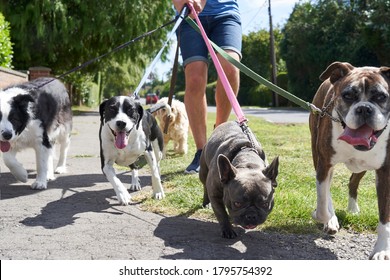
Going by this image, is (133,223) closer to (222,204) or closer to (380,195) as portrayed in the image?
(222,204)

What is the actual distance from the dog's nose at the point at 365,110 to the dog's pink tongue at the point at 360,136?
0.09 meters

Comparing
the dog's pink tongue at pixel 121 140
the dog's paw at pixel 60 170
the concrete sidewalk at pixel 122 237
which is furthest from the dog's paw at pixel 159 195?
the dog's paw at pixel 60 170

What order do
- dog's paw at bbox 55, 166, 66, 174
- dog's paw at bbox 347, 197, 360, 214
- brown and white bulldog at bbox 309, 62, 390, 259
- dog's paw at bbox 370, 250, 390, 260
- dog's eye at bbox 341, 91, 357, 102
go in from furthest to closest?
1. dog's paw at bbox 55, 166, 66, 174
2. dog's paw at bbox 347, 197, 360, 214
3. dog's eye at bbox 341, 91, 357, 102
4. brown and white bulldog at bbox 309, 62, 390, 259
5. dog's paw at bbox 370, 250, 390, 260

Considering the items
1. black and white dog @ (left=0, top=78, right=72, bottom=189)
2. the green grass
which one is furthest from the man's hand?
the green grass

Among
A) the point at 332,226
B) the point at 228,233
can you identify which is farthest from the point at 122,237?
the point at 332,226

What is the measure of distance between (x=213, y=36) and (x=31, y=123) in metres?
2.41

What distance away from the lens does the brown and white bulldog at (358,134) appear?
10.2ft

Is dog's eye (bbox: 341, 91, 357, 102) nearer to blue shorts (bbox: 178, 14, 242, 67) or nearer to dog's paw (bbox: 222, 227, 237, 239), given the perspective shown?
dog's paw (bbox: 222, 227, 237, 239)

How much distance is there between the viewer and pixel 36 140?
5422 mm

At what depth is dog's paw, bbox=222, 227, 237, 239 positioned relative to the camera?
3.51 meters

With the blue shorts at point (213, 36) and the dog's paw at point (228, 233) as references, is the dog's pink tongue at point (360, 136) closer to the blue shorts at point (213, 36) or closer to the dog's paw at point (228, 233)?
the dog's paw at point (228, 233)

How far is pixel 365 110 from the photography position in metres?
3.06

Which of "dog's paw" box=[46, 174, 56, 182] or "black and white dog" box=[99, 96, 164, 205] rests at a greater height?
"black and white dog" box=[99, 96, 164, 205]
